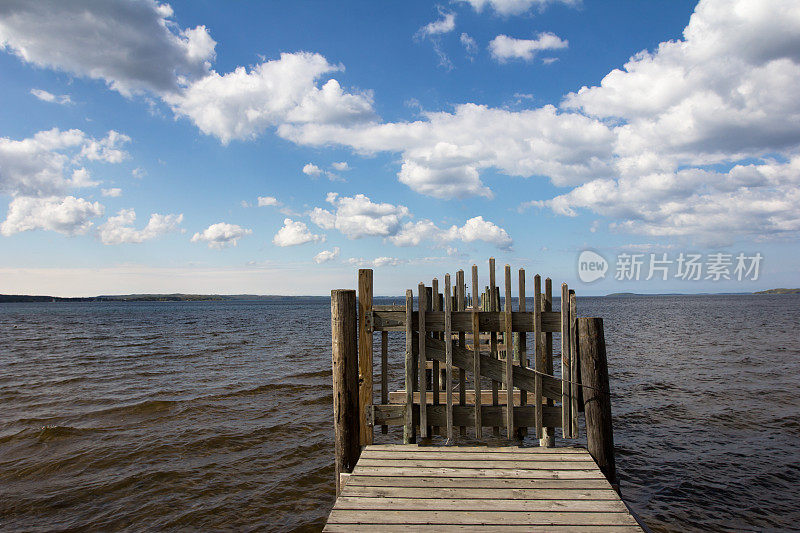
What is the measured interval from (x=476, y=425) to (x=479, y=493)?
4.35 ft

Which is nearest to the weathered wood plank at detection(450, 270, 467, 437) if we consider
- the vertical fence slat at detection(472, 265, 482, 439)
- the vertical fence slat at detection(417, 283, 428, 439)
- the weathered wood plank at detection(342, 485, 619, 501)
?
the vertical fence slat at detection(472, 265, 482, 439)

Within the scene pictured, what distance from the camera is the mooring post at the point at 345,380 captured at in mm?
5395

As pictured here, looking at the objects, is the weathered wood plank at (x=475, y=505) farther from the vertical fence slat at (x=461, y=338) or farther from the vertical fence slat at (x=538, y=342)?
the vertical fence slat at (x=461, y=338)

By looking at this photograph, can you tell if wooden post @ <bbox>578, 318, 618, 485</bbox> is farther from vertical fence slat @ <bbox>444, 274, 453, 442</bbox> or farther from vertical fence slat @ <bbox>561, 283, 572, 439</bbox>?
vertical fence slat @ <bbox>444, 274, 453, 442</bbox>

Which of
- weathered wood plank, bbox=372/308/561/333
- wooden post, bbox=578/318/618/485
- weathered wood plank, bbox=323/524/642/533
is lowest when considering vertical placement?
weathered wood plank, bbox=323/524/642/533

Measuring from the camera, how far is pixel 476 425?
5.29 metres

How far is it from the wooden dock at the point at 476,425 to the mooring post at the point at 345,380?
0.04 ft

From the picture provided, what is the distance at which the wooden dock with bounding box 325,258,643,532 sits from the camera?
144 inches

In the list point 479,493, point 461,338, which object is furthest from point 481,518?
point 461,338

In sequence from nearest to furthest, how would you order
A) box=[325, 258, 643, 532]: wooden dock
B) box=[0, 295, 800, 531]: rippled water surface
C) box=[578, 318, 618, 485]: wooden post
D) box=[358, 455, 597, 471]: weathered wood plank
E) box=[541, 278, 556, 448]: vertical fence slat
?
1. box=[325, 258, 643, 532]: wooden dock
2. box=[358, 455, 597, 471]: weathered wood plank
3. box=[578, 318, 618, 485]: wooden post
4. box=[541, 278, 556, 448]: vertical fence slat
5. box=[0, 295, 800, 531]: rippled water surface

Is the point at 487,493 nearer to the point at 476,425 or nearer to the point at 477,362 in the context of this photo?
the point at 476,425

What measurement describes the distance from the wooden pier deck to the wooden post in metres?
0.22

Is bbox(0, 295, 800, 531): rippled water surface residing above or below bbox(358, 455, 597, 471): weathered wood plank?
below

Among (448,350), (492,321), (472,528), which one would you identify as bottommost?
(472,528)
